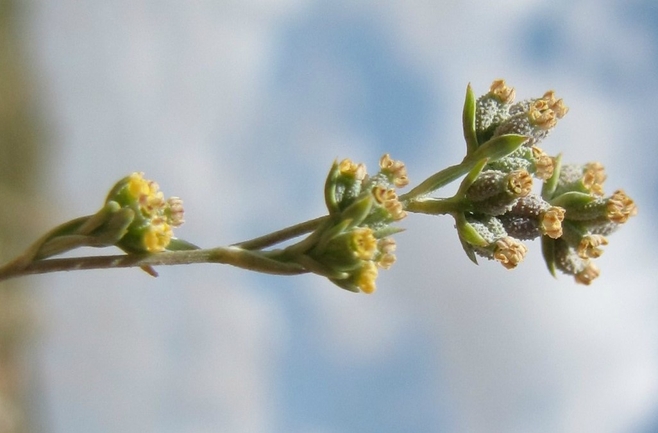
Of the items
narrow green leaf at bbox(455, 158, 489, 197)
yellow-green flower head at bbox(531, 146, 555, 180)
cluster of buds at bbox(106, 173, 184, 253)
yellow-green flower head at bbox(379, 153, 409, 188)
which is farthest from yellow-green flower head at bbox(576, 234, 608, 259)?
cluster of buds at bbox(106, 173, 184, 253)

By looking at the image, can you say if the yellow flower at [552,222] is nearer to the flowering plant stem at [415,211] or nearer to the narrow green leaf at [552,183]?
the flowering plant stem at [415,211]

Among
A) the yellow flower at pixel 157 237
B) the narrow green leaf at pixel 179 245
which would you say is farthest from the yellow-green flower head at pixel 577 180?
the yellow flower at pixel 157 237

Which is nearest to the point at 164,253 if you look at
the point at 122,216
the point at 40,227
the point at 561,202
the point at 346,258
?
the point at 122,216

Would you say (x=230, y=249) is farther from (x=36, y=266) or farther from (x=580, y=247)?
(x=580, y=247)

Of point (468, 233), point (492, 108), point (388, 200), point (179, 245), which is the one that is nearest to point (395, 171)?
point (388, 200)

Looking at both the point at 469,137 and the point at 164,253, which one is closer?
the point at 164,253

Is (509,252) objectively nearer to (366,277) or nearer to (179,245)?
(366,277)

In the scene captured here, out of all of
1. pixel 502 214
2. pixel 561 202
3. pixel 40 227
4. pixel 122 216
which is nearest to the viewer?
pixel 122 216
